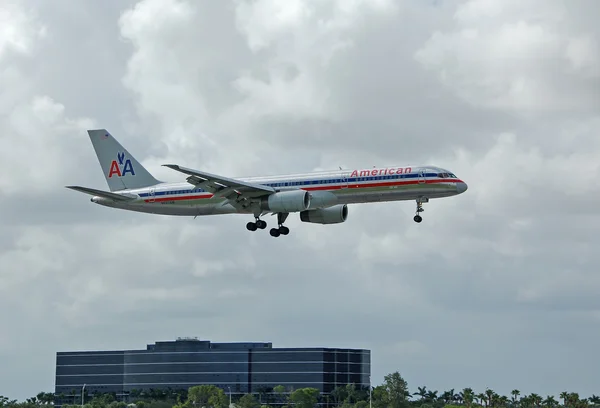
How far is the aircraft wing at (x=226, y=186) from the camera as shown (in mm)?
88625

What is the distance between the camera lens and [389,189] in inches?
3383

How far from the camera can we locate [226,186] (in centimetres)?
9056

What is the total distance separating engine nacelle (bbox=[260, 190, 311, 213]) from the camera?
89000 millimetres

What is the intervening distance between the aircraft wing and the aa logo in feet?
46.6

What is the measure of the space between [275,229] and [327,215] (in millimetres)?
5030

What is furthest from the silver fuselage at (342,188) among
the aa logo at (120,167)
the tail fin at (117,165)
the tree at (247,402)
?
the tree at (247,402)

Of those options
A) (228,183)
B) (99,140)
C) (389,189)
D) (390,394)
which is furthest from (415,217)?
(390,394)

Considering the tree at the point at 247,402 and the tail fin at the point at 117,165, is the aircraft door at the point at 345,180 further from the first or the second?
the tree at the point at 247,402

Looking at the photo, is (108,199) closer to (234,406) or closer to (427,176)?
(427,176)

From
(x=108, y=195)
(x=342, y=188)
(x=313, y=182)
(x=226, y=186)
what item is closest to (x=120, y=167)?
(x=108, y=195)

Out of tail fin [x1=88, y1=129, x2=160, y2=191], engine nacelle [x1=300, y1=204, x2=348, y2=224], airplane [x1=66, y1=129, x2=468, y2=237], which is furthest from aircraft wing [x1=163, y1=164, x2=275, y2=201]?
tail fin [x1=88, y1=129, x2=160, y2=191]

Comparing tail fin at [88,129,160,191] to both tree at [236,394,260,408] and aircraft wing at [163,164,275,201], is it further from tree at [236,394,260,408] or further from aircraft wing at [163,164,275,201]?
tree at [236,394,260,408]

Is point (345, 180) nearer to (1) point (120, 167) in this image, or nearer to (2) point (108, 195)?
(2) point (108, 195)

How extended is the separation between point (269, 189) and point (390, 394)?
370 feet
